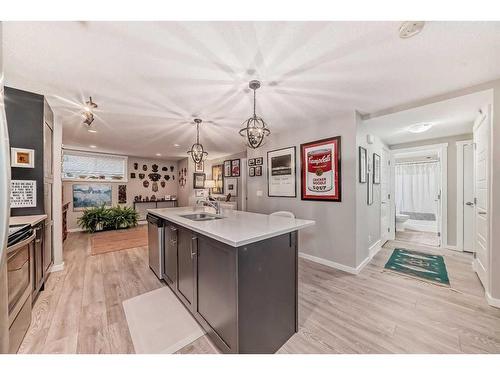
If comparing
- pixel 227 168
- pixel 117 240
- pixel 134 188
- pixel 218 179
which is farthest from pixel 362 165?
pixel 134 188

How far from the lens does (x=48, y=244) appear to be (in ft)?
8.55

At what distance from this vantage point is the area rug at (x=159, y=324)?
1.49m

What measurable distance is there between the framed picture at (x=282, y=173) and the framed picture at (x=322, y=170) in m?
0.22

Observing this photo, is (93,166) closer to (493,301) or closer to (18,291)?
(18,291)

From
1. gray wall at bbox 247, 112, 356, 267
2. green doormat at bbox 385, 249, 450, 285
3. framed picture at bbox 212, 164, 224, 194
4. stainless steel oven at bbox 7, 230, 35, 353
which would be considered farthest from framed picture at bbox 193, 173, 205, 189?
green doormat at bbox 385, 249, 450, 285

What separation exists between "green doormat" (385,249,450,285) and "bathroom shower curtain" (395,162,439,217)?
4907 millimetres

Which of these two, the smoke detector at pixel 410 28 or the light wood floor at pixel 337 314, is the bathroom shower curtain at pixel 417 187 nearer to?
the light wood floor at pixel 337 314

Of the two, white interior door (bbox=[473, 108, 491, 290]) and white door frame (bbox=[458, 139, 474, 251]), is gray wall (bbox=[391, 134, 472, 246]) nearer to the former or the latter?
white door frame (bbox=[458, 139, 474, 251])

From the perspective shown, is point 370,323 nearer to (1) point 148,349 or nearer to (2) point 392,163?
(1) point 148,349

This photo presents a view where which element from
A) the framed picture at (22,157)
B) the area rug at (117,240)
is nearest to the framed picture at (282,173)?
the area rug at (117,240)

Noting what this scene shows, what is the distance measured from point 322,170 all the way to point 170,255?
2505 mm
